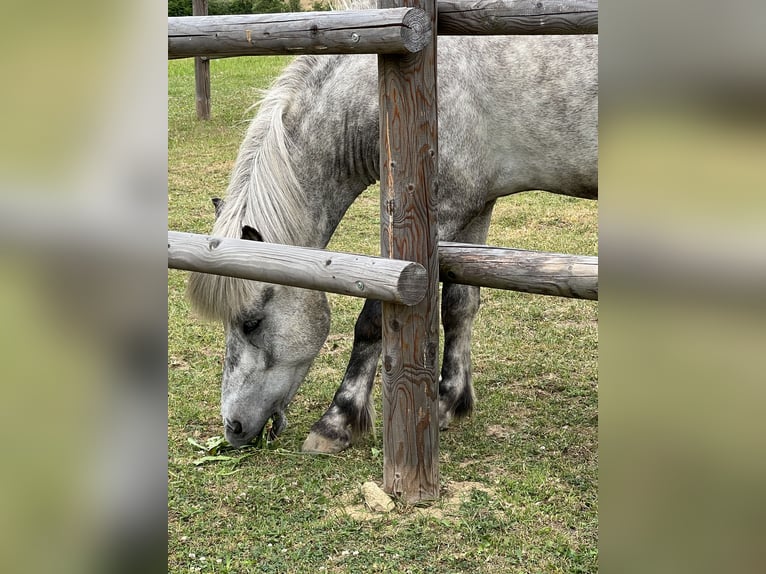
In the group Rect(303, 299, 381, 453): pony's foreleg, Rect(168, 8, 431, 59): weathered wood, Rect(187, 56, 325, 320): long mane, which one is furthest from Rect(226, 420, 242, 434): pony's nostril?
Rect(168, 8, 431, 59): weathered wood

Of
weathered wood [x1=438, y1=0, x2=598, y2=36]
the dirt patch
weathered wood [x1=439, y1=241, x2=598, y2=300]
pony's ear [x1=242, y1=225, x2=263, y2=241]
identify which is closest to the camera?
weathered wood [x1=438, y1=0, x2=598, y2=36]

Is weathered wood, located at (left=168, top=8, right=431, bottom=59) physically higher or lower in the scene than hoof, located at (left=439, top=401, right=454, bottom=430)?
higher

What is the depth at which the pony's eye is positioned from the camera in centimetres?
350

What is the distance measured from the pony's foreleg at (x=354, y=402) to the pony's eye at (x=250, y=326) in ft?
1.34

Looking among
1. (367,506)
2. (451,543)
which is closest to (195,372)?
(367,506)

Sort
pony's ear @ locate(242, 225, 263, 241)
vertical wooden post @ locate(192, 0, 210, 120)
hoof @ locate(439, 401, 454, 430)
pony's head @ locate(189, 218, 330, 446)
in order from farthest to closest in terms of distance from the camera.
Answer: vertical wooden post @ locate(192, 0, 210, 120) → hoof @ locate(439, 401, 454, 430) → pony's head @ locate(189, 218, 330, 446) → pony's ear @ locate(242, 225, 263, 241)

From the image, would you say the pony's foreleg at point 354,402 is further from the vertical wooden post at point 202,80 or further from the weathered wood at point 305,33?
the vertical wooden post at point 202,80

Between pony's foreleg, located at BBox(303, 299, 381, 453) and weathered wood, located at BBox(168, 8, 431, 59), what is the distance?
116cm

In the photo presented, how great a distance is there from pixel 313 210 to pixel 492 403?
1.27 m

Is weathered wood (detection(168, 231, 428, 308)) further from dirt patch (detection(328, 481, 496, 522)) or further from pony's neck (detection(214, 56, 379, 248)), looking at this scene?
dirt patch (detection(328, 481, 496, 522))

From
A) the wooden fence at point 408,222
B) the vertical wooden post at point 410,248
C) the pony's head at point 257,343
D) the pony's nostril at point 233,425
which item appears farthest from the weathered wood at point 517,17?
the pony's nostril at point 233,425

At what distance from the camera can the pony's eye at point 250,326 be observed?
11.5 feet
